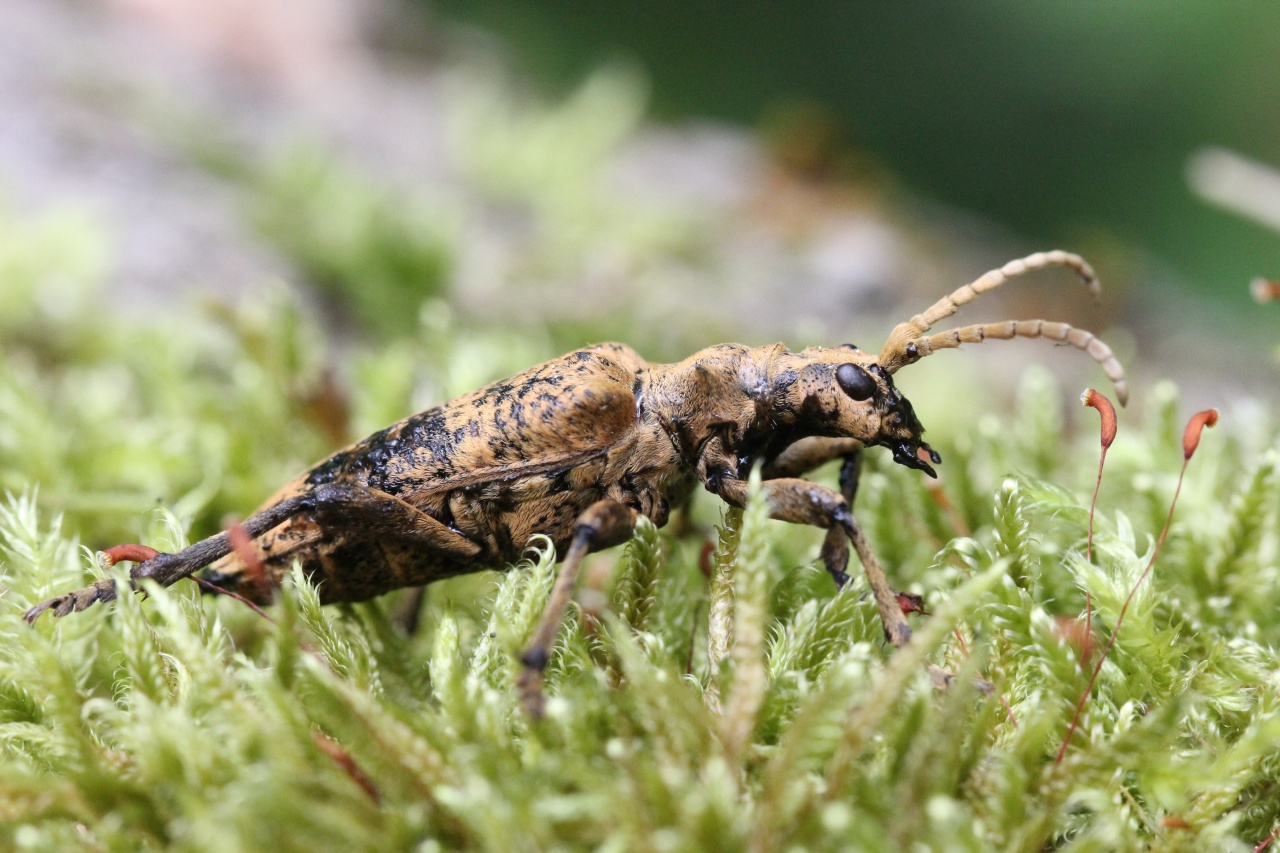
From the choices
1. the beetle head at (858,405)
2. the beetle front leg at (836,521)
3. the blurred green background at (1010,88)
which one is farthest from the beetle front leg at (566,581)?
the blurred green background at (1010,88)

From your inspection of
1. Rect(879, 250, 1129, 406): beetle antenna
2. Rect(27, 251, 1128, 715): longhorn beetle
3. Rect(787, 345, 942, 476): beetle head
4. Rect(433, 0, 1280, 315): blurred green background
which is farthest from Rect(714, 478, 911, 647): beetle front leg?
Rect(433, 0, 1280, 315): blurred green background

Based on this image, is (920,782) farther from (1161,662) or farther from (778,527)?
(778,527)

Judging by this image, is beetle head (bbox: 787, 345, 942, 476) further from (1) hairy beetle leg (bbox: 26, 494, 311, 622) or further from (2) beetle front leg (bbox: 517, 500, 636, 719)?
(1) hairy beetle leg (bbox: 26, 494, 311, 622)

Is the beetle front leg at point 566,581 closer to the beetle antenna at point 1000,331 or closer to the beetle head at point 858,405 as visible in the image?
the beetle head at point 858,405

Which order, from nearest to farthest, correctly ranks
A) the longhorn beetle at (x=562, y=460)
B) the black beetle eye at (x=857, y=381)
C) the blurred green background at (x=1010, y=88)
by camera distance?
the longhorn beetle at (x=562, y=460)
the black beetle eye at (x=857, y=381)
the blurred green background at (x=1010, y=88)

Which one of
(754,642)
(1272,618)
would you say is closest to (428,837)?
(754,642)

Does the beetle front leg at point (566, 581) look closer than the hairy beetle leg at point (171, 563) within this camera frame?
Yes

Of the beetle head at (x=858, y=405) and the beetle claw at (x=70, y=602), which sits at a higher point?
the beetle head at (x=858, y=405)
